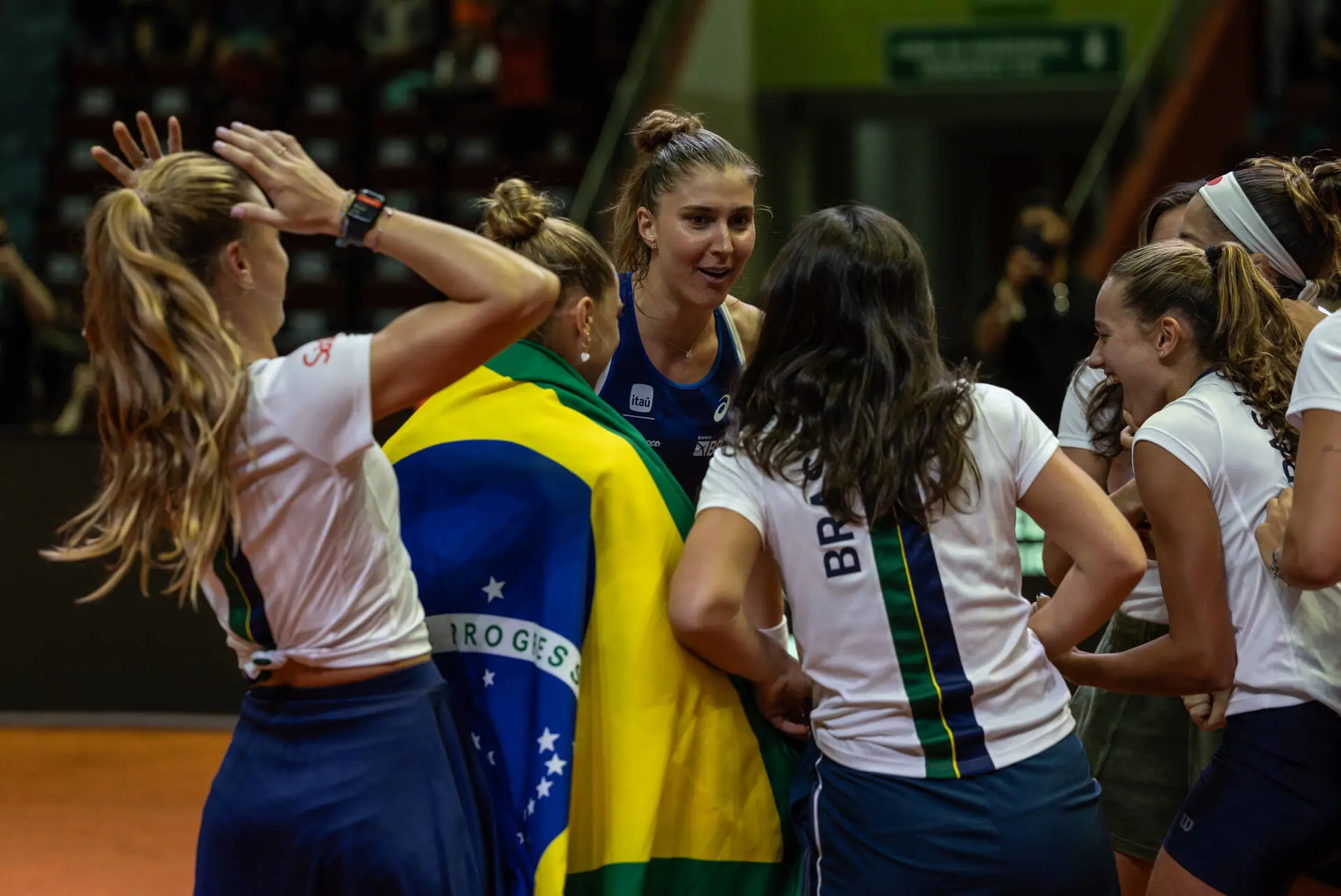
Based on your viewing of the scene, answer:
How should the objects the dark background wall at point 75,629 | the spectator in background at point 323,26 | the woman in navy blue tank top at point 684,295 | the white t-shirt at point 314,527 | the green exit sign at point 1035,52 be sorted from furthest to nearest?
the spectator in background at point 323,26 → the green exit sign at point 1035,52 → the dark background wall at point 75,629 → the woman in navy blue tank top at point 684,295 → the white t-shirt at point 314,527

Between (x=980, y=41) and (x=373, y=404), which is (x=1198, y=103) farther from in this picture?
(x=373, y=404)

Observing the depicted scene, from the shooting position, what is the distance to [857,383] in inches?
81.7

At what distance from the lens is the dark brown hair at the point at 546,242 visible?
248 centimetres

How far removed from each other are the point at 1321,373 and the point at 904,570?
62 centimetres

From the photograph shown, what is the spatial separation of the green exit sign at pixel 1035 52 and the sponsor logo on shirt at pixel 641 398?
859 centimetres

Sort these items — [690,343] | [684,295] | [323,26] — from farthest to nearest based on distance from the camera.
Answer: [323,26] → [690,343] → [684,295]

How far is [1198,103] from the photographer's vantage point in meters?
9.45

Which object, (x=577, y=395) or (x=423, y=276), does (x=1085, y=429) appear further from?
(x=423, y=276)

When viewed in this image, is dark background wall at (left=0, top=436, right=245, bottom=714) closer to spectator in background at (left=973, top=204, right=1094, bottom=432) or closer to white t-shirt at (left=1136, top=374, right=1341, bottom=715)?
spectator in background at (left=973, top=204, right=1094, bottom=432)

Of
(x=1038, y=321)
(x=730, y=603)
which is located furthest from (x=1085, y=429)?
(x=1038, y=321)

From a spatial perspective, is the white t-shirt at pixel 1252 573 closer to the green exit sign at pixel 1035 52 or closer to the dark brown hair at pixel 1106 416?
the dark brown hair at pixel 1106 416

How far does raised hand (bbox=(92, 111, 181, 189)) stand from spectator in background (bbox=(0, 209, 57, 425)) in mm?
5198

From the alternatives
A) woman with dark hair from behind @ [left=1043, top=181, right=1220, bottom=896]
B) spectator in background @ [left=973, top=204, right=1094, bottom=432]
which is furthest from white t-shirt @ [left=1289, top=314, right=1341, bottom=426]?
spectator in background @ [left=973, top=204, right=1094, bottom=432]

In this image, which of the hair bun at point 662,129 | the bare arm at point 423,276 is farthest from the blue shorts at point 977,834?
the hair bun at point 662,129
